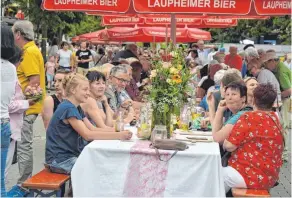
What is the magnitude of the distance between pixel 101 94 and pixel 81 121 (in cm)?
128

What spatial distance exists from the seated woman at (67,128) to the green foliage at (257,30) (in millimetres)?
23670

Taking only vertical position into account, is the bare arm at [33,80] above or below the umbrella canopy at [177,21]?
below

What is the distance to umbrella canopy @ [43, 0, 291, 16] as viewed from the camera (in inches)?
291

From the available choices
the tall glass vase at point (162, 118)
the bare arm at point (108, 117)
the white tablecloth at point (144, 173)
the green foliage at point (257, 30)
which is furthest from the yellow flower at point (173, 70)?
the green foliage at point (257, 30)

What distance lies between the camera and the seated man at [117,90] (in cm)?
780

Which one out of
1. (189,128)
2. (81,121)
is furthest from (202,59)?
(81,121)

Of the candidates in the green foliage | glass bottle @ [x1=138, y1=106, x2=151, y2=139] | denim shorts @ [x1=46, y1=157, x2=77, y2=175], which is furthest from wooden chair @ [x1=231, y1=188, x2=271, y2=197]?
the green foliage

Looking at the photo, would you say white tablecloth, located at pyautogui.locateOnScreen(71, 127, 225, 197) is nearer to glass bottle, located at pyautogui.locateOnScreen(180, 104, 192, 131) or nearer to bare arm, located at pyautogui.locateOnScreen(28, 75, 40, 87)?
glass bottle, located at pyautogui.locateOnScreen(180, 104, 192, 131)

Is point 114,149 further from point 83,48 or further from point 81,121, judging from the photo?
point 83,48

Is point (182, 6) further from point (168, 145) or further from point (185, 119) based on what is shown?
point (168, 145)

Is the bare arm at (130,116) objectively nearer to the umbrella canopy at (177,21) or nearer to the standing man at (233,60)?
the umbrella canopy at (177,21)

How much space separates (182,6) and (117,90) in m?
1.60

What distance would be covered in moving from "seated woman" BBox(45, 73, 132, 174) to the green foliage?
23670mm

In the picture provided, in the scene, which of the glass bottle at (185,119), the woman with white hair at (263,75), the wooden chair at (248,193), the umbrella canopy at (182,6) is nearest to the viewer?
the wooden chair at (248,193)
